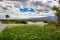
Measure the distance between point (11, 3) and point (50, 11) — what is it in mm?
1876

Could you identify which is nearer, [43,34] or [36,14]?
[43,34]

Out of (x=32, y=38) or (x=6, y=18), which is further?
(x=6, y=18)

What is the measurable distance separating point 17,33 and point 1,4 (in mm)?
4521

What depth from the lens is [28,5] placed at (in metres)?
9.45

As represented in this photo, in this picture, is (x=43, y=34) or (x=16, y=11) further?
(x=16, y=11)

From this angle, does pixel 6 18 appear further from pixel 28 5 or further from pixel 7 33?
pixel 7 33

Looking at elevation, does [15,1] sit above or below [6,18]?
above

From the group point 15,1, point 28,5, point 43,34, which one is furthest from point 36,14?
point 43,34

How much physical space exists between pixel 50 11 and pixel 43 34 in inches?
169

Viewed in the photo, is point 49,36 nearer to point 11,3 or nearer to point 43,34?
point 43,34

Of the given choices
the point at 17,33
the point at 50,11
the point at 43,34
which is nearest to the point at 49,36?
the point at 43,34

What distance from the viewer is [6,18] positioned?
9.45m

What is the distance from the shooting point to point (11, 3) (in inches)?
370

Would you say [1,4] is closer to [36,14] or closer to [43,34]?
[36,14]
